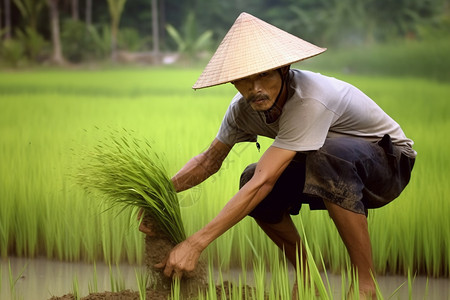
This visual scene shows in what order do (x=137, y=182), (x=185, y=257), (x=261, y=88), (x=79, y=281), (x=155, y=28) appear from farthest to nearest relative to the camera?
1. (x=155, y=28)
2. (x=79, y=281)
3. (x=137, y=182)
4. (x=261, y=88)
5. (x=185, y=257)

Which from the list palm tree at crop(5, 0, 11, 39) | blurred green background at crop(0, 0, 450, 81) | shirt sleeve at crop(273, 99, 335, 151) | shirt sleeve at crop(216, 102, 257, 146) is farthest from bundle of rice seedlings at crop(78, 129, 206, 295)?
palm tree at crop(5, 0, 11, 39)

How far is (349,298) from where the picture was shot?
7.18 ft

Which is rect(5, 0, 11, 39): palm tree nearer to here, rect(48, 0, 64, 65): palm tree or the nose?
rect(48, 0, 64, 65): palm tree

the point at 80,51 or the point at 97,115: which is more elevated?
the point at 80,51

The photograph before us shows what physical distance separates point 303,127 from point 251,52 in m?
0.26

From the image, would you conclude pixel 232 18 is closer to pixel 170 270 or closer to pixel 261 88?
pixel 261 88

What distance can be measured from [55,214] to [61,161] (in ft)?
2.51

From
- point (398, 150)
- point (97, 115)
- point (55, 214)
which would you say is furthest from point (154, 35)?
point (398, 150)

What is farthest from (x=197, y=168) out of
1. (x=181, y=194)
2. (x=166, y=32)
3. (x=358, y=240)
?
(x=166, y=32)

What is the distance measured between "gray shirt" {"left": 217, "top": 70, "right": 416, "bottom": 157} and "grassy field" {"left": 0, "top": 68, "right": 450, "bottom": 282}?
0.30m

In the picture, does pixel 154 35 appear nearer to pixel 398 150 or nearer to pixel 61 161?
pixel 61 161

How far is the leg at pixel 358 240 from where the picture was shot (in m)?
2.22

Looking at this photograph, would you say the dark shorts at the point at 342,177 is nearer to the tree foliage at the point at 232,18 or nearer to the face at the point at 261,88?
the face at the point at 261,88

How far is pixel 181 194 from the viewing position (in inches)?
140
